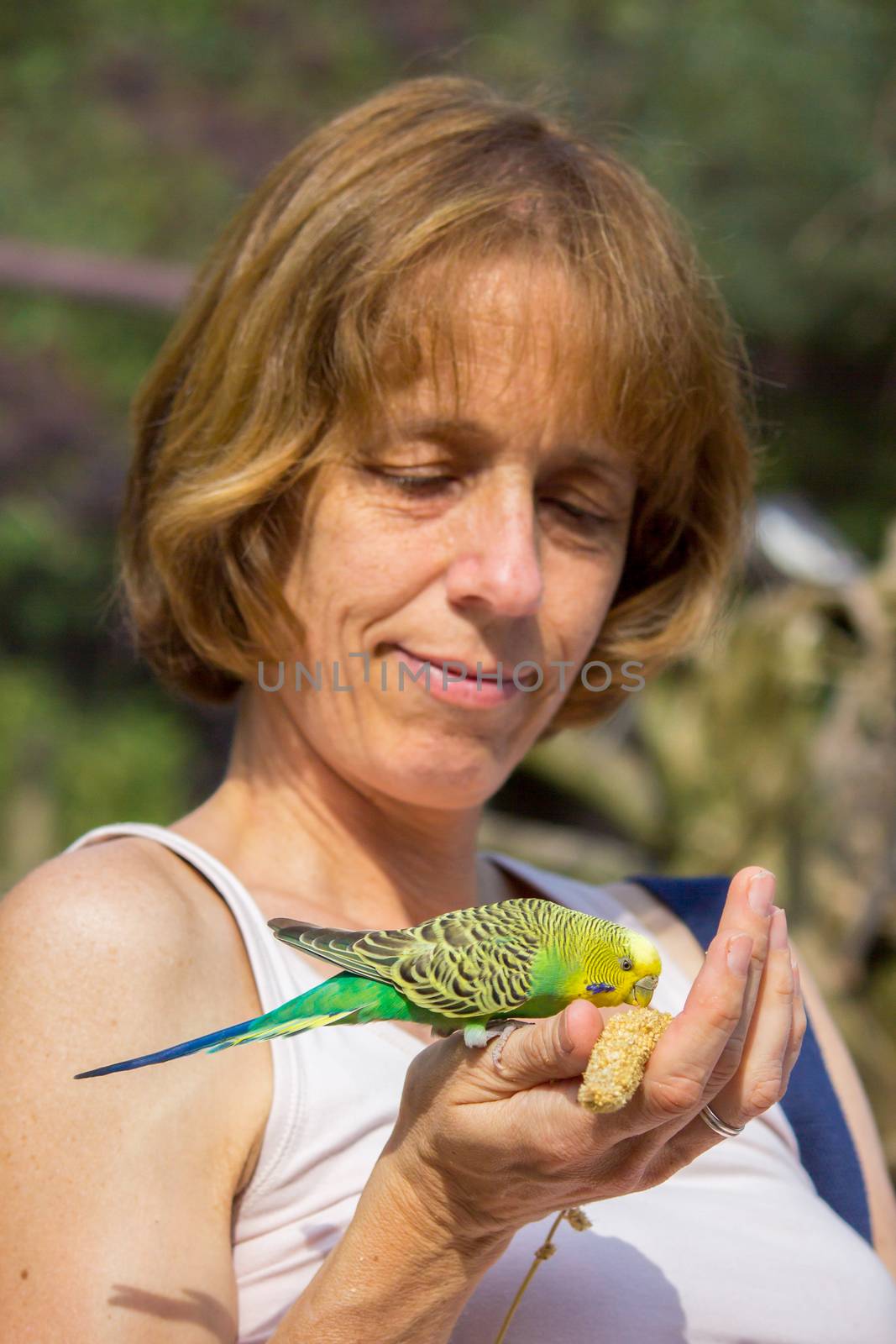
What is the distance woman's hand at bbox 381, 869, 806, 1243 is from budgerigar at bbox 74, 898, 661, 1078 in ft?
0.14

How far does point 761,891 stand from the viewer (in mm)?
1078

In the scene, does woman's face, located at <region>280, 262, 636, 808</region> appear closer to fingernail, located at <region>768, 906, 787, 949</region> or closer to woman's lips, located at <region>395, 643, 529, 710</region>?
woman's lips, located at <region>395, 643, 529, 710</region>

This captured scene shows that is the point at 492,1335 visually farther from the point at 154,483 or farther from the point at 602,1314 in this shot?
the point at 154,483

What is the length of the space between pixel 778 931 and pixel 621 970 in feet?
0.58

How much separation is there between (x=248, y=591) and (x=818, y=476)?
29.4 ft

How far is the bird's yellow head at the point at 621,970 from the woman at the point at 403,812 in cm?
13

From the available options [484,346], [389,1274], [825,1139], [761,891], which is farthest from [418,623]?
[825,1139]

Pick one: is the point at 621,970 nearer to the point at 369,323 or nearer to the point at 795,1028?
the point at 795,1028

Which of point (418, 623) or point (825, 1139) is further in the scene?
point (825, 1139)

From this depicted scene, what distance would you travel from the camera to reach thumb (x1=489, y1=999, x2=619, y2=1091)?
103cm

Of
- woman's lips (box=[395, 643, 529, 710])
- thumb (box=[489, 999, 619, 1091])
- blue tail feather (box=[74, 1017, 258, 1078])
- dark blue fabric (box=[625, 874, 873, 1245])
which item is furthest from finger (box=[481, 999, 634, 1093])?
dark blue fabric (box=[625, 874, 873, 1245])

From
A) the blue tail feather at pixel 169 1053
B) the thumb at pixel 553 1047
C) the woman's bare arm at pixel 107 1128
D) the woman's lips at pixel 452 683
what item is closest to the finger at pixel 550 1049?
the thumb at pixel 553 1047

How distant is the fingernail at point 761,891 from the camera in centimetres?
107

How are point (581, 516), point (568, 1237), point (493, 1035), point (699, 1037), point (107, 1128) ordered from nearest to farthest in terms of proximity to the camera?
point (699, 1037) < point (493, 1035) < point (107, 1128) < point (568, 1237) < point (581, 516)
